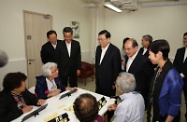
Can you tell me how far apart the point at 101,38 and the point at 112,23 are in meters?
3.96

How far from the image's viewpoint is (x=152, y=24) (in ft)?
17.7

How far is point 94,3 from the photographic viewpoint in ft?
19.2

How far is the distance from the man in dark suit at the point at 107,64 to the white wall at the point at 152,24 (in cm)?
361

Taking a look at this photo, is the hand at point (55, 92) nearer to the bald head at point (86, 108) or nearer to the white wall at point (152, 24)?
the bald head at point (86, 108)

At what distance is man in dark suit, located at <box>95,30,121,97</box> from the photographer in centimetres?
238

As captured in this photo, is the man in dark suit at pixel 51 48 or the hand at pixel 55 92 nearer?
the hand at pixel 55 92

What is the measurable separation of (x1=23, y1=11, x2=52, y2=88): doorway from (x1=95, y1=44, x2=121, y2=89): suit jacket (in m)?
2.20

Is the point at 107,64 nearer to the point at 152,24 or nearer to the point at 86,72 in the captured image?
the point at 86,72

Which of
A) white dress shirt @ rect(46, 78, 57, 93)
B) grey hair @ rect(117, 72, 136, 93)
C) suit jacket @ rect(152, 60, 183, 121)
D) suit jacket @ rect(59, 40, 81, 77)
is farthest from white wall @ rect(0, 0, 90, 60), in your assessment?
suit jacket @ rect(152, 60, 183, 121)

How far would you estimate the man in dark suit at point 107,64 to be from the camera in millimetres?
2381

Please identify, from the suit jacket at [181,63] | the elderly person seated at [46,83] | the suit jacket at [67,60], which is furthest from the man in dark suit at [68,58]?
the suit jacket at [181,63]

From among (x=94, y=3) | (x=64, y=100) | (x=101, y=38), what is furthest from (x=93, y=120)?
(x=94, y=3)

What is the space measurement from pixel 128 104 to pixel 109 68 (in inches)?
46.0

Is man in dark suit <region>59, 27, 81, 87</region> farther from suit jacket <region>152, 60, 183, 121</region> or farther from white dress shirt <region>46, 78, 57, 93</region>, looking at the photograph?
suit jacket <region>152, 60, 183, 121</region>
